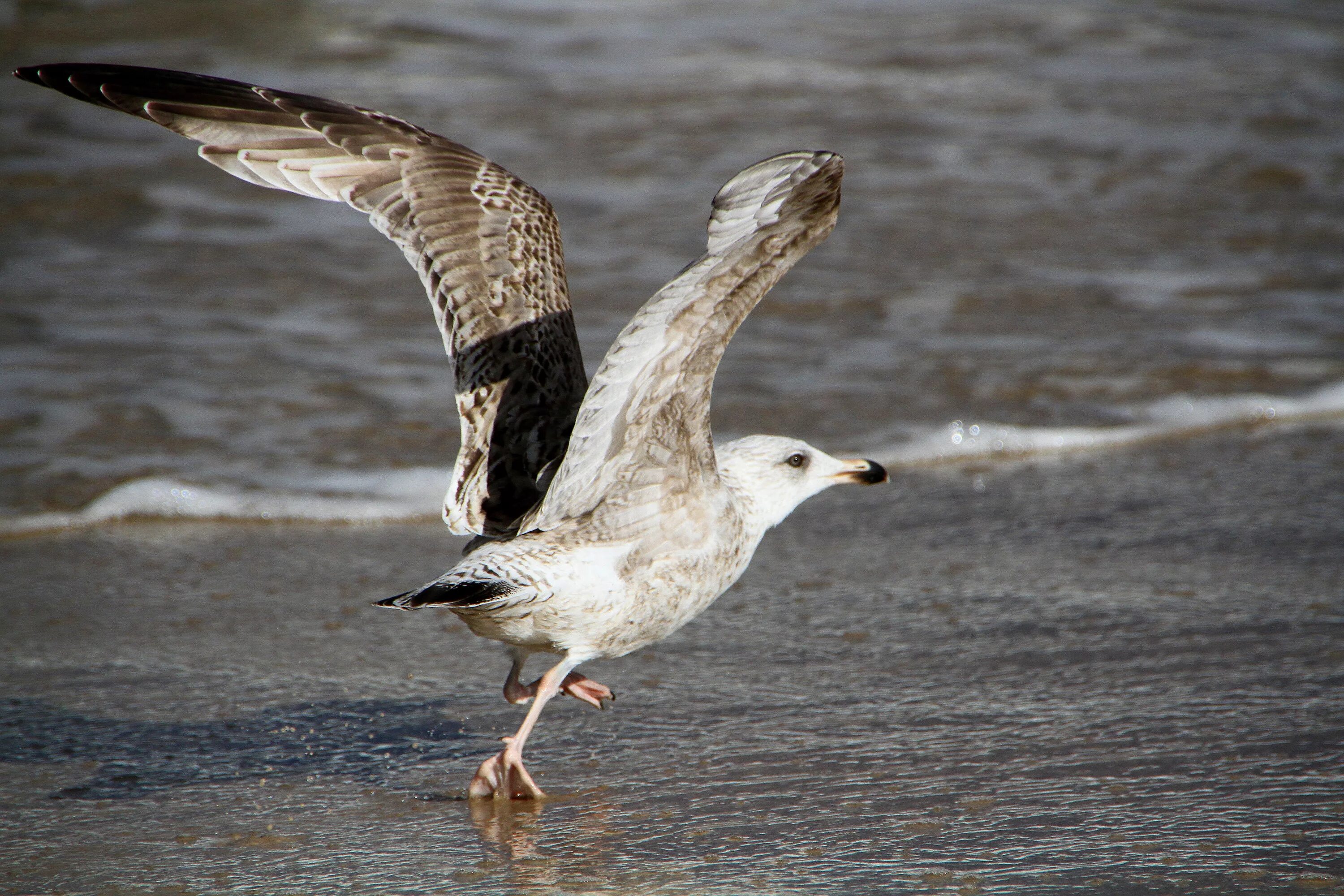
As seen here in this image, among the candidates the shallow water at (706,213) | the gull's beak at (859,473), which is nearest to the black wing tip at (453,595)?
the gull's beak at (859,473)

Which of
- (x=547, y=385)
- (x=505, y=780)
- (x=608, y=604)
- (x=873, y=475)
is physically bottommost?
(x=505, y=780)

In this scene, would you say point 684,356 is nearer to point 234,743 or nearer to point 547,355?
point 547,355

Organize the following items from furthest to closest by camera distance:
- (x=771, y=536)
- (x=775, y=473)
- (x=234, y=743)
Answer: (x=771, y=536)
(x=775, y=473)
(x=234, y=743)

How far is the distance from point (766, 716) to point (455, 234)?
4.87ft

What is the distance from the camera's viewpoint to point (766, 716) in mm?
3604

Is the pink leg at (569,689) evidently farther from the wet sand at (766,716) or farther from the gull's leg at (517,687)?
the wet sand at (766,716)

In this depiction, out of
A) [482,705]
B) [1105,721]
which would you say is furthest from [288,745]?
[1105,721]

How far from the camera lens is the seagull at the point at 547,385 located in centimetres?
306

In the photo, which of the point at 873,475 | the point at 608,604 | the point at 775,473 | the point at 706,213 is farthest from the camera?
the point at 706,213

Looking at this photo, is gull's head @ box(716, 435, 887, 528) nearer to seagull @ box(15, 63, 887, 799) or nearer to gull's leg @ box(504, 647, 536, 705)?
seagull @ box(15, 63, 887, 799)

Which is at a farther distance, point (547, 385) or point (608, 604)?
point (547, 385)

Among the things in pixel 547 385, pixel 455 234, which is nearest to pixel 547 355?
pixel 547 385

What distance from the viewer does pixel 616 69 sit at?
12875mm

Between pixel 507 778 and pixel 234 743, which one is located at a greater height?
pixel 507 778
